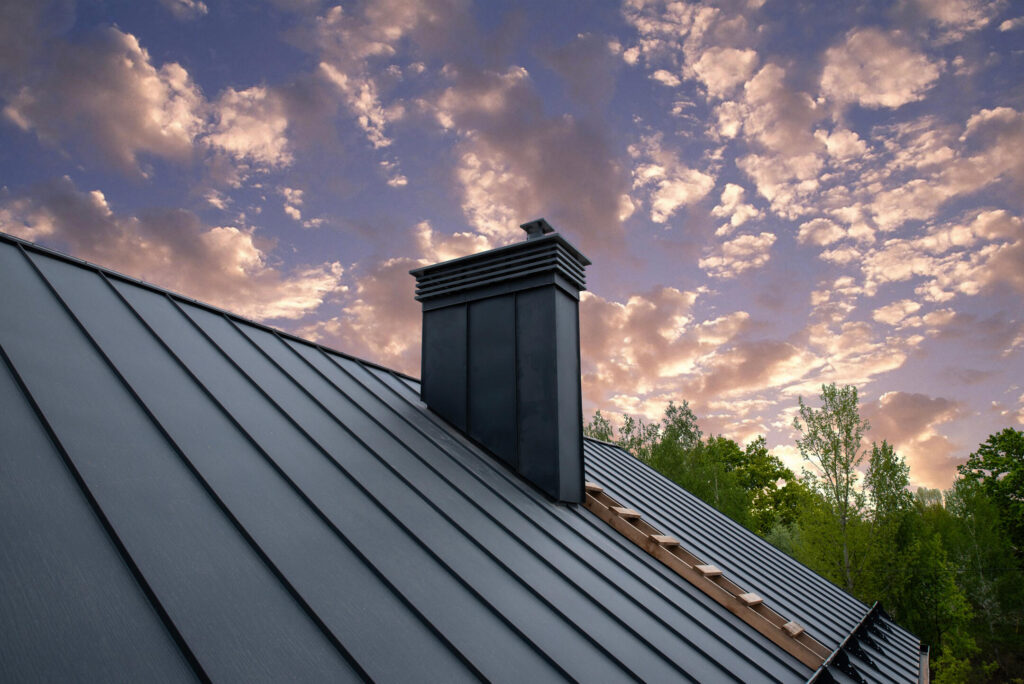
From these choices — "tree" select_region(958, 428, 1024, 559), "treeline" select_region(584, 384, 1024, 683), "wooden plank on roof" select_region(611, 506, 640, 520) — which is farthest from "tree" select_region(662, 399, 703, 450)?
"wooden plank on roof" select_region(611, 506, 640, 520)

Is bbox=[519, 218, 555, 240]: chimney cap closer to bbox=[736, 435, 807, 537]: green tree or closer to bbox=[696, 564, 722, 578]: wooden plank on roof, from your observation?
bbox=[696, 564, 722, 578]: wooden plank on roof

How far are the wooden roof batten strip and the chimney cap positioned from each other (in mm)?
2960

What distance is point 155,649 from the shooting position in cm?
200

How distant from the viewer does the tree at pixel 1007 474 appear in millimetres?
39844

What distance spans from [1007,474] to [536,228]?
4939 cm

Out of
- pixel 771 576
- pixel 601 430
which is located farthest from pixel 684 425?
pixel 771 576

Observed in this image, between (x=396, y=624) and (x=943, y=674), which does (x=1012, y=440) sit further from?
(x=396, y=624)

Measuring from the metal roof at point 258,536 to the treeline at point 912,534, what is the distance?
25957 mm

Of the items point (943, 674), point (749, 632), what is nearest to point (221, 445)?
point (749, 632)

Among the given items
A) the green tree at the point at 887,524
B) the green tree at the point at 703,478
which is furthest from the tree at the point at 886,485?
the green tree at the point at 703,478

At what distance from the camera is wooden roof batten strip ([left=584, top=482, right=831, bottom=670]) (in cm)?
541

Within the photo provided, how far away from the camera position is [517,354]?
630 centimetres

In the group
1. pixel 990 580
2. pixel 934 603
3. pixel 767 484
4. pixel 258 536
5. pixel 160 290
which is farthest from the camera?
pixel 767 484

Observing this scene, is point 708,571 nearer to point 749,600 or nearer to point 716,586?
point 716,586
